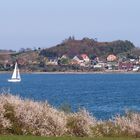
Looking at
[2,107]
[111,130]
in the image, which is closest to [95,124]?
[111,130]

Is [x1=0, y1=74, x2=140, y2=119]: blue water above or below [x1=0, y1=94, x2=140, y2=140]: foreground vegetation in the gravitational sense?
below

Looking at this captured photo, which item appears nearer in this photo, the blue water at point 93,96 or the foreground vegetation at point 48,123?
the foreground vegetation at point 48,123

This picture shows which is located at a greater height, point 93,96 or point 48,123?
point 48,123

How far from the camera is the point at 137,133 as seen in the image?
2538cm

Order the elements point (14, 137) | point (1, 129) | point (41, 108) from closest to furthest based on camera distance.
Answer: point (14, 137), point (1, 129), point (41, 108)

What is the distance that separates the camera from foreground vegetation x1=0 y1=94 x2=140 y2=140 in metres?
23.5

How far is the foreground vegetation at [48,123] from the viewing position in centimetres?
2347

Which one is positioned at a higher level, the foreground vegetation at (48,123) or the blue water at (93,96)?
the foreground vegetation at (48,123)

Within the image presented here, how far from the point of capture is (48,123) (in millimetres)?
23984

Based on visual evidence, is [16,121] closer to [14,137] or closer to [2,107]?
[2,107]

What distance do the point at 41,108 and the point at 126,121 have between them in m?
3.58

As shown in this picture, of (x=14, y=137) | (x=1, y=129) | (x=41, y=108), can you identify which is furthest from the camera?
(x=41, y=108)

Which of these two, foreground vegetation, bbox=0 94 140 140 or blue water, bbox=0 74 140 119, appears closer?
foreground vegetation, bbox=0 94 140 140

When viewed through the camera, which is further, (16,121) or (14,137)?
(16,121)
